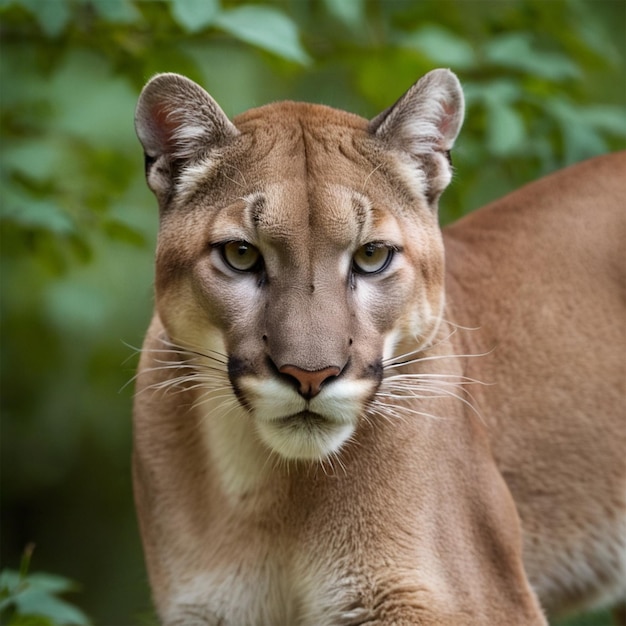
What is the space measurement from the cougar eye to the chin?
17.8 inches

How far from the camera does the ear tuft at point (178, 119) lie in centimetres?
373

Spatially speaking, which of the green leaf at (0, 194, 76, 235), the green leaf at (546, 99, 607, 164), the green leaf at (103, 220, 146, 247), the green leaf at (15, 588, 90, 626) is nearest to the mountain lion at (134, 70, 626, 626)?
the green leaf at (15, 588, 90, 626)

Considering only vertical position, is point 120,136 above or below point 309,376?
above

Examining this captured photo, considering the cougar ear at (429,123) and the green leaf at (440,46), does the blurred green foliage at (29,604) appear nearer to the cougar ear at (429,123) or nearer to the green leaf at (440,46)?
the cougar ear at (429,123)

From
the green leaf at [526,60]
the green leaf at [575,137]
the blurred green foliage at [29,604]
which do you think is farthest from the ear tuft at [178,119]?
the green leaf at [575,137]

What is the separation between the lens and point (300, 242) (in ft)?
11.3

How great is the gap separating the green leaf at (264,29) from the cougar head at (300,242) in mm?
571

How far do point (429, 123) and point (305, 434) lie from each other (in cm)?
109

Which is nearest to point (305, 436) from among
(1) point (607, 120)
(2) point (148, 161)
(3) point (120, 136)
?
(2) point (148, 161)

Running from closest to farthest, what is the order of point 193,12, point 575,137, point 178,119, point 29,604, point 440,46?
1. point 178,119
2. point 29,604
3. point 193,12
4. point 440,46
5. point 575,137

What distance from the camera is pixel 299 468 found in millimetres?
3873

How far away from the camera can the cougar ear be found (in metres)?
3.82

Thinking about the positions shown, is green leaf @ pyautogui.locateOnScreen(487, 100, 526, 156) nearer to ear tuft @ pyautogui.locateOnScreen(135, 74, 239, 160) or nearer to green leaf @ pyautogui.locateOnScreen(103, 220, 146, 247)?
green leaf @ pyautogui.locateOnScreen(103, 220, 146, 247)

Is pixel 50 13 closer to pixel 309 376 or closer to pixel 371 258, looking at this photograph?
pixel 371 258
